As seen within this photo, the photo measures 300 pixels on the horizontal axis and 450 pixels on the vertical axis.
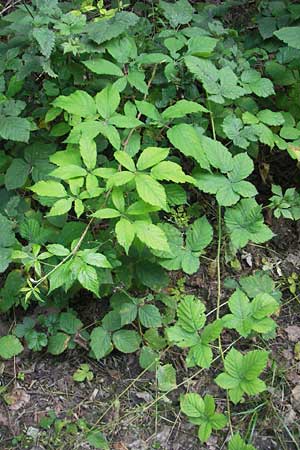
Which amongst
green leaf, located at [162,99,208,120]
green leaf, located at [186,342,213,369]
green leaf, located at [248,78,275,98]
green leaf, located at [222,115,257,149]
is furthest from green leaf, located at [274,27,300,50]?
green leaf, located at [186,342,213,369]

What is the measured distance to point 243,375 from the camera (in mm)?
2059

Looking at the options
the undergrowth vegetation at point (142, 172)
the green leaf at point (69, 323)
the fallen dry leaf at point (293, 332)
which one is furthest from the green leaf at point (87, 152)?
the fallen dry leaf at point (293, 332)

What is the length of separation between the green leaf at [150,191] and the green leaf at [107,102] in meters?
0.39

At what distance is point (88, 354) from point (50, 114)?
107cm

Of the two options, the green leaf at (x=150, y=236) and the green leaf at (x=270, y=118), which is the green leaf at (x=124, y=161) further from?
the green leaf at (x=270, y=118)

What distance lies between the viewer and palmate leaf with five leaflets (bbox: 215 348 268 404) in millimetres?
2020

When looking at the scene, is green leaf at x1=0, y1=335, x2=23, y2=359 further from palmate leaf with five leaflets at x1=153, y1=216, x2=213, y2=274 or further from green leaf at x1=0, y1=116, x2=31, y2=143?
green leaf at x1=0, y1=116, x2=31, y2=143

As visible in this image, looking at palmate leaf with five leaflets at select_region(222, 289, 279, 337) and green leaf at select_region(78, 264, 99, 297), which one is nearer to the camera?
green leaf at select_region(78, 264, 99, 297)

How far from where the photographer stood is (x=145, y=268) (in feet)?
7.87

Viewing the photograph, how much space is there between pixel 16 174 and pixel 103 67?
598 mm

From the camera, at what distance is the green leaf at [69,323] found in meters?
2.48

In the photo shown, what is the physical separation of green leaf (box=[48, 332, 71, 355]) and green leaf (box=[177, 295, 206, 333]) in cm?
58

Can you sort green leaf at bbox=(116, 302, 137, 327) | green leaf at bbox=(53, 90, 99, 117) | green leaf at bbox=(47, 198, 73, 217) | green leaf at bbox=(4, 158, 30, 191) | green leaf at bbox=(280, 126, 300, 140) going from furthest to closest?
1. green leaf at bbox=(280, 126, 300, 140)
2. green leaf at bbox=(4, 158, 30, 191)
3. green leaf at bbox=(116, 302, 137, 327)
4. green leaf at bbox=(53, 90, 99, 117)
5. green leaf at bbox=(47, 198, 73, 217)

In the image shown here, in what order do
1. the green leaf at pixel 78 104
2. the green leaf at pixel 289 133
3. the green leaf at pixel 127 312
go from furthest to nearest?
1. the green leaf at pixel 289 133
2. the green leaf at pixel 127 312
3. the green leaf at pixel 78 104
